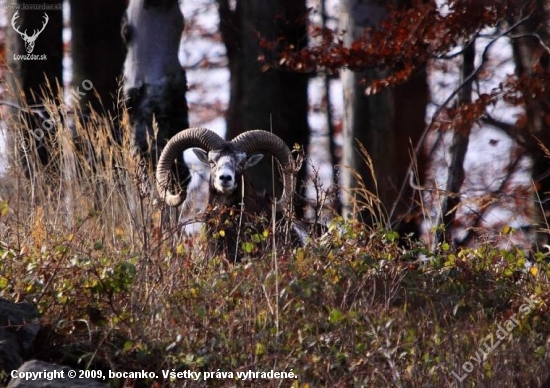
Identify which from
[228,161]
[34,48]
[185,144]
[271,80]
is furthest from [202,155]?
[34,48]

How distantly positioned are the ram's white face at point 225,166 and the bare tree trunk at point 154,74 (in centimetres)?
161

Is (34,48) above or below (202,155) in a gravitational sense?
above

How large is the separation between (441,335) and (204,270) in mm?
1893

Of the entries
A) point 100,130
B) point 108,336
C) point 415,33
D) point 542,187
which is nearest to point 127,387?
point 108,336

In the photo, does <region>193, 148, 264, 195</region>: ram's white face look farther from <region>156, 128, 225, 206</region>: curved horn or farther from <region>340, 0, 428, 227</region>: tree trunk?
<region>340, 0, 428, 227</region>: tree trunk

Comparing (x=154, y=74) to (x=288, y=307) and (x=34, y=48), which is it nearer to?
(x=34, y=48)

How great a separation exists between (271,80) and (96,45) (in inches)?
98.3

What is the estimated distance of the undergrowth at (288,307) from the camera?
251 inches

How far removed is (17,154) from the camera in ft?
33.7

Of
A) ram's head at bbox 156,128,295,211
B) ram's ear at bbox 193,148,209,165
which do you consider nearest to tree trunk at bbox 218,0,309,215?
ram's head at bbox 156,128,295,211

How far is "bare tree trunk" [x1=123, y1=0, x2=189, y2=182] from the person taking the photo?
13727mm

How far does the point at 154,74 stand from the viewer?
13797mm

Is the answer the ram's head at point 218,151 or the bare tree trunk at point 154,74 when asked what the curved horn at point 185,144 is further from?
the bare tree trunk at point 154,74

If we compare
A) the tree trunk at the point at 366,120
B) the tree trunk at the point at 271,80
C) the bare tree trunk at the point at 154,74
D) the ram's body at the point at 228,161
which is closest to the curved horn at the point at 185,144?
the ram's body at the point at 228,161
